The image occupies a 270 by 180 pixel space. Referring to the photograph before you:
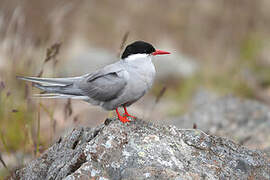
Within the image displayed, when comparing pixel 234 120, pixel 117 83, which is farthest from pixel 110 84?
pixel 234 120

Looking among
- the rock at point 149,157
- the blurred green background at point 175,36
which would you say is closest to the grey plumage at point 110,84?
the rock at point 149,157

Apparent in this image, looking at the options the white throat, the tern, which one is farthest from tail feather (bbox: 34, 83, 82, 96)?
the white throat

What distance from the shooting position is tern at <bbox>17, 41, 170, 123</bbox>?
3377mm

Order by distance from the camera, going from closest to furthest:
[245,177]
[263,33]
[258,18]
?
[245,177], [263,33], [258,18]

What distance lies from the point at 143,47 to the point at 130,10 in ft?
31.6

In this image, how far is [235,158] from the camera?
2885 mm

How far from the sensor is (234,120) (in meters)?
5.71

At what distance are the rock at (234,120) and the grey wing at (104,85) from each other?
196 centimetres

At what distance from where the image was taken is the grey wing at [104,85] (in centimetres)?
343

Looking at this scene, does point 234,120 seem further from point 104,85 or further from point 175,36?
point 175,36

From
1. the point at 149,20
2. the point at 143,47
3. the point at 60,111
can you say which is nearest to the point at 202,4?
the point at 149,20

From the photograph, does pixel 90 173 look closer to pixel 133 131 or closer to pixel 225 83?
pixel 133 131

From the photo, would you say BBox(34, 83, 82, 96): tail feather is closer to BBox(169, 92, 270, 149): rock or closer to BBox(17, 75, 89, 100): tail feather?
BBox(17, 75, 89, 100): tail feather

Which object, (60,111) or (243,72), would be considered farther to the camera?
(243,72)
